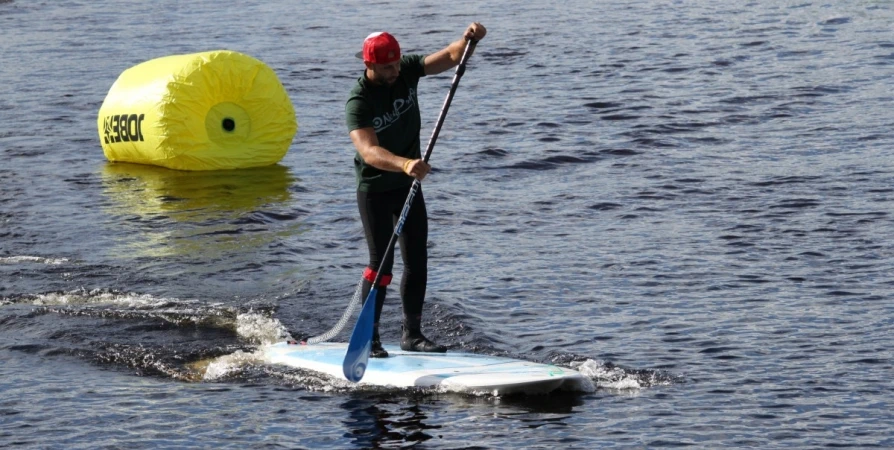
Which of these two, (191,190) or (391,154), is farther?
(191,190)

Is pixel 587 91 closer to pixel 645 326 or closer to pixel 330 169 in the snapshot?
pixel 330 169

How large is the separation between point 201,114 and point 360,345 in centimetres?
800

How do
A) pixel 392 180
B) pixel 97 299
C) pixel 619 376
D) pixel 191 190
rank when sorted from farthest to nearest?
pixel 191 190, pixel 97 299, pixel 619 376, pixel 392 180

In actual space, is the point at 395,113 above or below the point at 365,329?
above

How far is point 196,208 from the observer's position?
47.4 feet

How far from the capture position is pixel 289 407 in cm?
835

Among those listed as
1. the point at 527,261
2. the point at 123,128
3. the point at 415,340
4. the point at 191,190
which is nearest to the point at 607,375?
the point at 415,340

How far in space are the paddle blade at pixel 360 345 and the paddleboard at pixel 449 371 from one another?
0.51ft

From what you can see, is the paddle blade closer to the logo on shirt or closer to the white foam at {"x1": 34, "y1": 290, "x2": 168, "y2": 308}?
the logo on shirt

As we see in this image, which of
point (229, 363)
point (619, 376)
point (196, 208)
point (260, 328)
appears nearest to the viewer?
point (619, 376)

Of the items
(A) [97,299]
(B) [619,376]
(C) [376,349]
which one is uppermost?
(A) [97,299]

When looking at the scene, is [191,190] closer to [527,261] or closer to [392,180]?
[527,261]

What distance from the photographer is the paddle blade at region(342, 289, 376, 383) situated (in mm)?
8508

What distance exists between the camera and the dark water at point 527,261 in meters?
8.10
